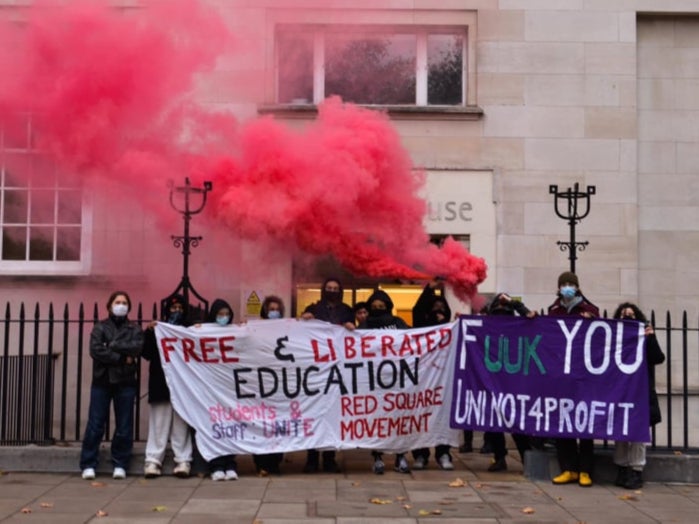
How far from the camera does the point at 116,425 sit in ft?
29.8

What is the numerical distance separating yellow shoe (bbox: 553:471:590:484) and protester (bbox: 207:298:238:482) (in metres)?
3.27

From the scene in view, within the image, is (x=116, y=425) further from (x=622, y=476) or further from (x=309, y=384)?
(x=622, y=476)

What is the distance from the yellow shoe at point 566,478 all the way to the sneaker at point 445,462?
1.17 m

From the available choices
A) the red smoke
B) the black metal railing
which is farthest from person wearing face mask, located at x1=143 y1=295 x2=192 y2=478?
the red smoke

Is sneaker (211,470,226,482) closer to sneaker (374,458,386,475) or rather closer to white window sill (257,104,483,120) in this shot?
sneaker (374,458,386,475)

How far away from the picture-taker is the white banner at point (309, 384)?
364 inches

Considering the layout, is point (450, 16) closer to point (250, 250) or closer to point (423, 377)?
point (250, 250)

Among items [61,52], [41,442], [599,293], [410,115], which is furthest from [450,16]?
[41,442]

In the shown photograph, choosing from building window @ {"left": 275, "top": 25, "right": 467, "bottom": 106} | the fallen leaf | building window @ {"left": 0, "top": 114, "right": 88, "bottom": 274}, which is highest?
building window @ {"left": 275, "top": 25, "right": 467, "bottom": 106}

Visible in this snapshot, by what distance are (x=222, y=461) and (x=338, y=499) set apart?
160 centimetres

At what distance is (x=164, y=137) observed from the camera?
36.3ft

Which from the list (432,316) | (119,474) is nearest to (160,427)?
(119,474)

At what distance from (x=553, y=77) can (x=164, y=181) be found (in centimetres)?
613

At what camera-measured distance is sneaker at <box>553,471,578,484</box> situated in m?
9.00
